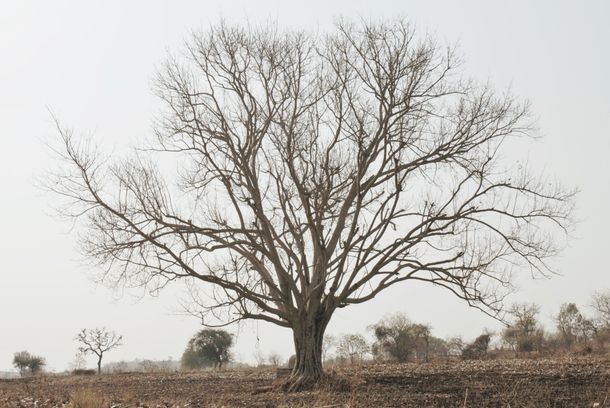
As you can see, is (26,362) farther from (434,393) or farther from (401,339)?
(434,393)

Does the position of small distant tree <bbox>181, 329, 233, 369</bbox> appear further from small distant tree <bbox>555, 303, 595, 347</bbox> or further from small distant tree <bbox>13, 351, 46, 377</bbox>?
small distant tree <bbox>555, 303, 595, 347</bbox>

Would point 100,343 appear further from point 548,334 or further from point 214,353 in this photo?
point 548,334

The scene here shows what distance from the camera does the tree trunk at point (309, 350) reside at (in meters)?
15.2

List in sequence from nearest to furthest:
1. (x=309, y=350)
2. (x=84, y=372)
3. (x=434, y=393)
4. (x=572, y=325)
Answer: (x=434, y=393) → (x=309, y=350) → (x=84, y=372) → (x=572, y=325)

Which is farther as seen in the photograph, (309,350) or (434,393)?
(309,350)

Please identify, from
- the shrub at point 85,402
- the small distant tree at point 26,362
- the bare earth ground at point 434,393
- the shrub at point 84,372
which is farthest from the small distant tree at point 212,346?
the shrub at point 85,402

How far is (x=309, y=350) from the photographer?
15.4 metres

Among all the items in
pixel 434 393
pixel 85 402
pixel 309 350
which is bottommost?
pixel 434 393

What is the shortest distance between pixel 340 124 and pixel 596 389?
874 centimetres

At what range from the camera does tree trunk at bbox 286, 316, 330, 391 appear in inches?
599

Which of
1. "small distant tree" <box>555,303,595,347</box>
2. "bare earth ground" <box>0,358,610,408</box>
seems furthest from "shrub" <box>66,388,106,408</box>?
"small distant tree" <box>555,303,595,347</box>

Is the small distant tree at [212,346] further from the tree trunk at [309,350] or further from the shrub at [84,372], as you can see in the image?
the tree trunk at [309,350]

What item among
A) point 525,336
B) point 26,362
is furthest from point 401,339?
point 26,362

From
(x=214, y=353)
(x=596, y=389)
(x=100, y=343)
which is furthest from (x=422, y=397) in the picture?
Answer: (x=214, y=353)
